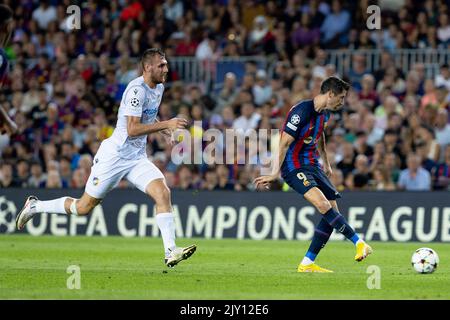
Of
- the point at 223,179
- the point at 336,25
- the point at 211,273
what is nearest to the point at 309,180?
the point at 211,273

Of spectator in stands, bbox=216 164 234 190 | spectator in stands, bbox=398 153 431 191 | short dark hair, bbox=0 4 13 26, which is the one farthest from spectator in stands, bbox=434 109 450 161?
short dark hair, bbox=0 4 13 26

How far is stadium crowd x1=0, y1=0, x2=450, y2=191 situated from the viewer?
21.3 metres

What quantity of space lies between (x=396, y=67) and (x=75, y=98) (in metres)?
7.45

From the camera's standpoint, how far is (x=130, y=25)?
86.3 feet

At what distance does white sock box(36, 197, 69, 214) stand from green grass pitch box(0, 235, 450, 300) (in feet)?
2.36

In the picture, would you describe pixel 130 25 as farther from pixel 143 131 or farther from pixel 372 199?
pixel 143 131

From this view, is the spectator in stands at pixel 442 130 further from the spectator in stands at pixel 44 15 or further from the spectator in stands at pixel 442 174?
the spectator in stands at pixel 44 15

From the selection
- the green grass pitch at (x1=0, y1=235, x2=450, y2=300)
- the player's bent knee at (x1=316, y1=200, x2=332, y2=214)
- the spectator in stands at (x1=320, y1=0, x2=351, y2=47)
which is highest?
the spectator in stands at (x1=320, y1=0, x2=351, y2=47)

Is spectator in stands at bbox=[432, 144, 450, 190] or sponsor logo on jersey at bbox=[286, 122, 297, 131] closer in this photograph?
sponsor logo on jersey at bbox=[286, 122, 297, 131]

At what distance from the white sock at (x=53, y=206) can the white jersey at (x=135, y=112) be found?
1.08m

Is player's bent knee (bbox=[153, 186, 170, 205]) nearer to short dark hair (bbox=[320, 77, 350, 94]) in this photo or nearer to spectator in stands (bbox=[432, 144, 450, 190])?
short dark hair (bbox=[320, 77, 350, 94])

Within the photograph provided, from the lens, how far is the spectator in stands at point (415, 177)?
2034 cm

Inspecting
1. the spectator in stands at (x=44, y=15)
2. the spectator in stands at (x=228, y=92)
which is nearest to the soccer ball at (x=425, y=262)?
the spectator in stands at (x=228, y=92)

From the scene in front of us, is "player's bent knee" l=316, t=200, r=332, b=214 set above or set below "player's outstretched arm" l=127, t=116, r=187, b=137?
below
